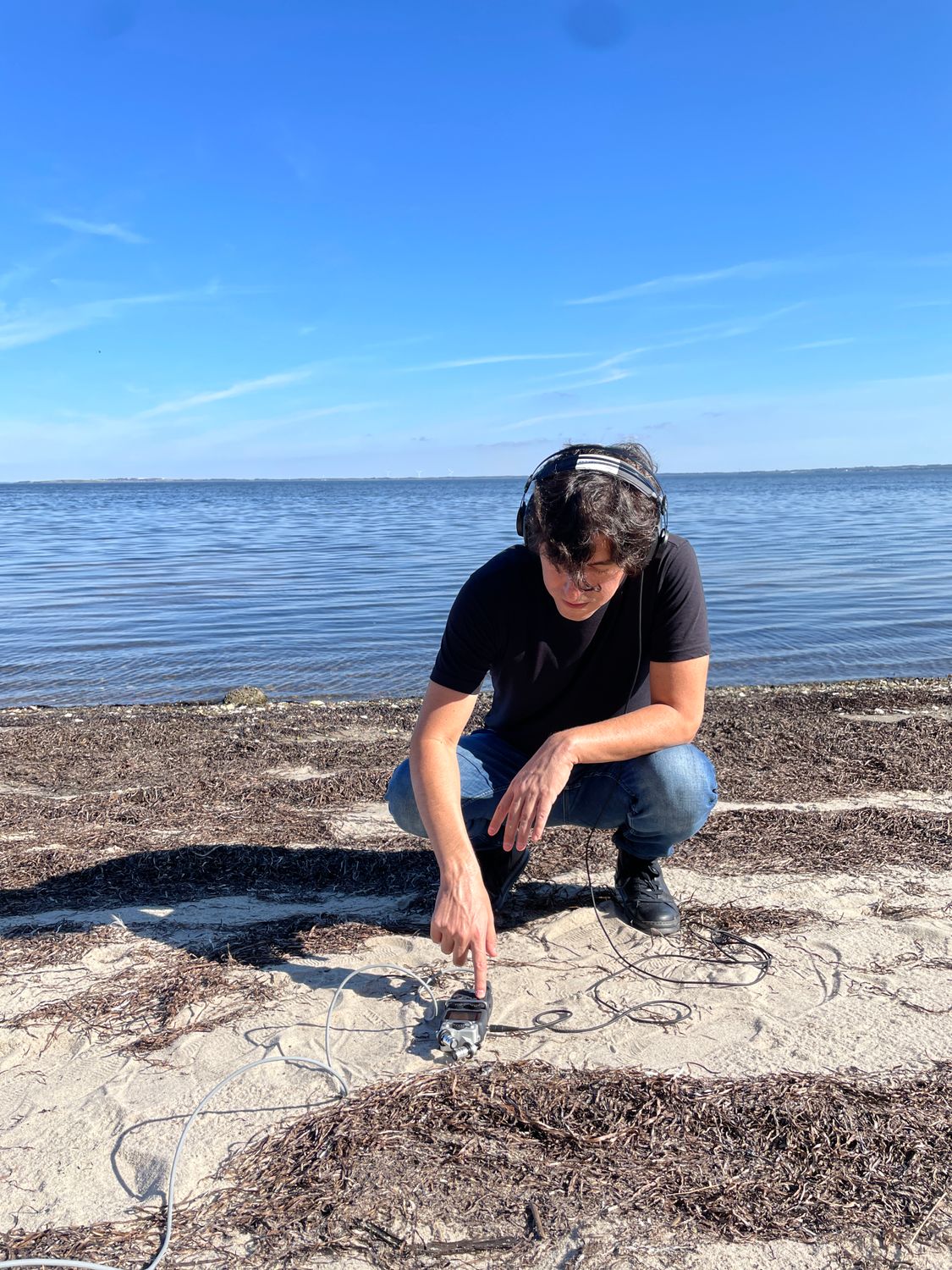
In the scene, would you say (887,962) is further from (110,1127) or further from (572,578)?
(110,1127)

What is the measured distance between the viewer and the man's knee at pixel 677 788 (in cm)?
335

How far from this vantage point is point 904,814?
4660 millimetres

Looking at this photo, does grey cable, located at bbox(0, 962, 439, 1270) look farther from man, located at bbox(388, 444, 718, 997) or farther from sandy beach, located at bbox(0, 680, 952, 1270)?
man, located at bbox(388, 444, 718, 997)

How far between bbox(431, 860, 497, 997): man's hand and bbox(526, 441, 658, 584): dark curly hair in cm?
101

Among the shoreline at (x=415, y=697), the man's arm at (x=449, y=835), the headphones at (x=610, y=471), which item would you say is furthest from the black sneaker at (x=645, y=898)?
the shoreline at (x=415, y=697)

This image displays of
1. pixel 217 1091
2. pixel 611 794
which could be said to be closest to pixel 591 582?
pixel 611 794

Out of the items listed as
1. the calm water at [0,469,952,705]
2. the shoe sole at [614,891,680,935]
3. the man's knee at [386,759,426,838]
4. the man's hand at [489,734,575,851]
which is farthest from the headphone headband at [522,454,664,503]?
the calm water at [0,469,952,705]

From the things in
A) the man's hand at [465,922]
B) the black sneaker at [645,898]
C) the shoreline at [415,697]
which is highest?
the man's hand at [465,922]

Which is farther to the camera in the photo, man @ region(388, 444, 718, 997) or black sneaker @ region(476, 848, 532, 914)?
black sneaker @ region(476, 848, 532, 914)

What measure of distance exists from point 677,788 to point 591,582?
987 mm

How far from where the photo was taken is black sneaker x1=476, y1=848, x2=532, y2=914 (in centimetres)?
360

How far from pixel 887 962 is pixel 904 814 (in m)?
1.71

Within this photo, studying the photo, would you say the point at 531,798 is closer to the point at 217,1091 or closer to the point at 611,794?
the point at 611,794

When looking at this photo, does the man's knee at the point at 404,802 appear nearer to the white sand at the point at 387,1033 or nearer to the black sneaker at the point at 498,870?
the black sneaker at the point at 498,870
